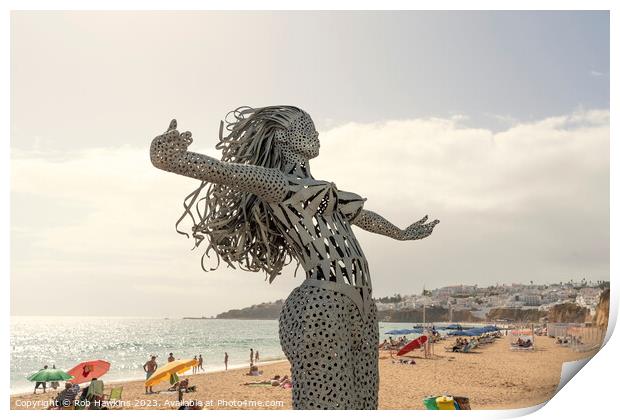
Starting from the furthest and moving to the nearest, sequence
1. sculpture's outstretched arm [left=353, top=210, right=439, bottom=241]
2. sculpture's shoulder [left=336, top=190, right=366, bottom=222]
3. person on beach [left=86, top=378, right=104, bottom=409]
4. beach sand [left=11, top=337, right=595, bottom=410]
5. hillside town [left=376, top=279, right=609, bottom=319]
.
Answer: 1. hillside town [left=376, top=279, right=609, bottom=319]
2. beach sand [left=11, top=337, right=595, bottom=410]
3. person on beach [left=86, top=378, right=104, bottom=409]
4. sculpture's outstretched arm [left=353, top=210, right=439, bottom=241]
5. sculpture's shoulder [left=336, top=190, right=366, bottom=222]

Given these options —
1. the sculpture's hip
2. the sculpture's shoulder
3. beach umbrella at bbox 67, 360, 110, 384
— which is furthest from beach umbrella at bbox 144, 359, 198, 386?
the sculpture's hip

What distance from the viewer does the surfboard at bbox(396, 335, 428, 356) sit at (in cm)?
1591

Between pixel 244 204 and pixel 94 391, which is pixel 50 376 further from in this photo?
pixel 244 204

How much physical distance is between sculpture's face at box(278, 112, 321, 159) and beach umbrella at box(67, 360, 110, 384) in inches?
262

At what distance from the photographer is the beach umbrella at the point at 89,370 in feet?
36.0

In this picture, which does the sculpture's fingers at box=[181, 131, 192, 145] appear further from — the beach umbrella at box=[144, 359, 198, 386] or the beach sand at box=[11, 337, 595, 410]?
the beach umbrella at box=[144, 359, 198, 386]

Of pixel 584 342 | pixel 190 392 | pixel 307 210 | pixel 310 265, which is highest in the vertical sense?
pixel 307 210

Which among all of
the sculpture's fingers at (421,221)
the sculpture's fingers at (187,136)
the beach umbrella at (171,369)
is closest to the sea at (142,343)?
the beach umbrella at (171,369)

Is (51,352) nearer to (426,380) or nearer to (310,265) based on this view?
(426,380)

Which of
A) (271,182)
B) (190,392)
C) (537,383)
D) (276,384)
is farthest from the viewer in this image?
(276,384)
